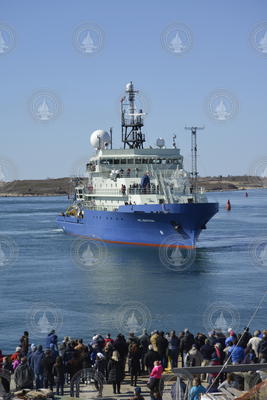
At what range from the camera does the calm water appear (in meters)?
27.7

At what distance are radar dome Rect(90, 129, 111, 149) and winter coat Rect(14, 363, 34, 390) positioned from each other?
52.1m

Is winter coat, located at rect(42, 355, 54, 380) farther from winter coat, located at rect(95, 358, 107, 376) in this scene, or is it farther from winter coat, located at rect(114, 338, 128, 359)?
winter coat, located at rect(114, 338, 128, 359)

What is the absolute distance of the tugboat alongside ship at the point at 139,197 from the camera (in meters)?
48.8

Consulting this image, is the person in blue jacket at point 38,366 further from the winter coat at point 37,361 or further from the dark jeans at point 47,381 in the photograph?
the dark jeans at point 47,381

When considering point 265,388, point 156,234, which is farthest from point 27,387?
point 156,234

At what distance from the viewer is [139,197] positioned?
51969mm

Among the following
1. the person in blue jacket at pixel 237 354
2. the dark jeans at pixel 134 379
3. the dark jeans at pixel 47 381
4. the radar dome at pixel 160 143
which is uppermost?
the radar dome at pixel 160 143

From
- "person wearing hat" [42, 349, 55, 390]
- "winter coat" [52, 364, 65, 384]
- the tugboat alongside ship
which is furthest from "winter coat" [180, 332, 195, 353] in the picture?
the tugboat alongside ship

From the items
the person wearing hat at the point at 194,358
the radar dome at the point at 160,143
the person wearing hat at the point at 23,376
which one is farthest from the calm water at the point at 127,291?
the person wearing hat at the point at 194,358

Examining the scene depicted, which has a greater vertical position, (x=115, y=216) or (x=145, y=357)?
(x=115, y=216)

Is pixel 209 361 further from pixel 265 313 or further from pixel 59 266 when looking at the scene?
pixel 59 266

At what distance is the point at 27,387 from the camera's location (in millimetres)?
13734

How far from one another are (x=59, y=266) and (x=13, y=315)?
15.9 metres

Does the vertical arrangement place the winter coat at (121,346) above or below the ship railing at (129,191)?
below
